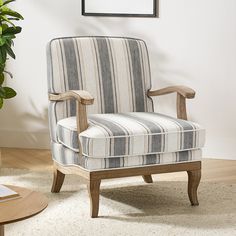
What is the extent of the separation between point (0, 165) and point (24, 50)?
101cm

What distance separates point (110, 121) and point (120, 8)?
5.13 feet

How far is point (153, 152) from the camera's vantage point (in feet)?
10.9

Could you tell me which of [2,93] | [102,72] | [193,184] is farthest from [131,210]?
[2,93]

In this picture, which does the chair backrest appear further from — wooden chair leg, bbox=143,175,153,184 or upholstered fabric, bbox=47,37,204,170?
wooden chair leg, bbox=143,175,153,184

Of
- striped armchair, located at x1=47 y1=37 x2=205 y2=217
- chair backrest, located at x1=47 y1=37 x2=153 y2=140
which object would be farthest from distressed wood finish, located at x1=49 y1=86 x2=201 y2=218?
chair backrest, located at x1=47 y1=37 x2=153 y2=140

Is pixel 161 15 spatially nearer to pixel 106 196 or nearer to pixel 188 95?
pixel 188 95


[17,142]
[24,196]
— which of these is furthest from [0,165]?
[24,196]

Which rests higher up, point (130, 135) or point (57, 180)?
point (130, 135)

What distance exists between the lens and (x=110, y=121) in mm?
3395

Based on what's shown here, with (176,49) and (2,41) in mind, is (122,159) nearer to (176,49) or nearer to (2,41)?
(2,41)

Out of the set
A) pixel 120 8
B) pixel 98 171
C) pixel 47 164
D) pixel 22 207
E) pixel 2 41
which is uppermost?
pixel 120 8

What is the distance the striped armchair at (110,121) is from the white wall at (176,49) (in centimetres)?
81

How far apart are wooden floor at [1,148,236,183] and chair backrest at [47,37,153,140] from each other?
61 centimetres

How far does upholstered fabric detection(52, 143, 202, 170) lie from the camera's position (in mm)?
3211
